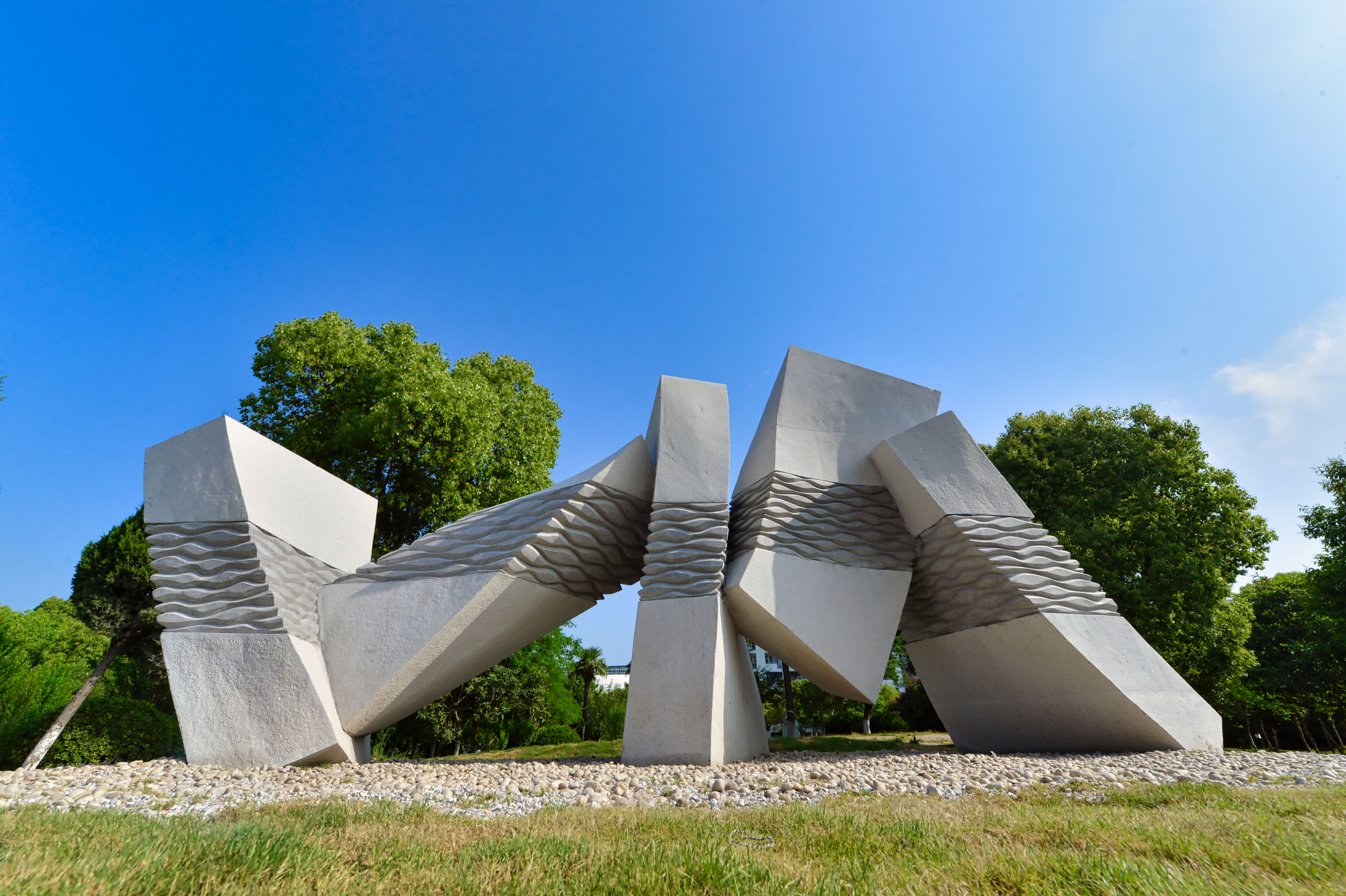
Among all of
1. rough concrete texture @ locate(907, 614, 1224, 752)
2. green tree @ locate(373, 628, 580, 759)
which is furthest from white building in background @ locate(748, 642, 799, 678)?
rough concrete texture @ locate(907, 614, 1224, 752)

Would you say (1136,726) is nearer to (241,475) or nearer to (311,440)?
(241,475)

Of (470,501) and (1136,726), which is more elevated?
(470,501)

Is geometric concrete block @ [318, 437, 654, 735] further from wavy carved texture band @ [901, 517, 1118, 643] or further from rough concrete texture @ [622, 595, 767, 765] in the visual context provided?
wavy carved texture band @ [901, 517, 1118, 643]

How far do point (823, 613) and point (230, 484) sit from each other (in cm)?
950

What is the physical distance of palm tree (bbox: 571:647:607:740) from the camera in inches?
1151

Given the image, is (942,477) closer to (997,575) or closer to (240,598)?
(997,575)

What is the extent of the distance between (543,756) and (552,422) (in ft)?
36.0

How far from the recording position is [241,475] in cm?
1017

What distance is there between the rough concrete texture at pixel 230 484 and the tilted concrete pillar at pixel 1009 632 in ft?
32.8

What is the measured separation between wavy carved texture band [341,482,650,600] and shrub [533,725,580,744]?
16.8 m

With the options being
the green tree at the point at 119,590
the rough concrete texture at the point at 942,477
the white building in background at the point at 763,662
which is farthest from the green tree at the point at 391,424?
the white building in background at the point at 763,662

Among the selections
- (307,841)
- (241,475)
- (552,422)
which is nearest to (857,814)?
(307,841)

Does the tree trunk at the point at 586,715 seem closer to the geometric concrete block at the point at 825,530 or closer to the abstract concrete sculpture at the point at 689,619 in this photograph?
the abstract concrete sculpture at the point at 689,619

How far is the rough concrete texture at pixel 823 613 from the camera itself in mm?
10438
